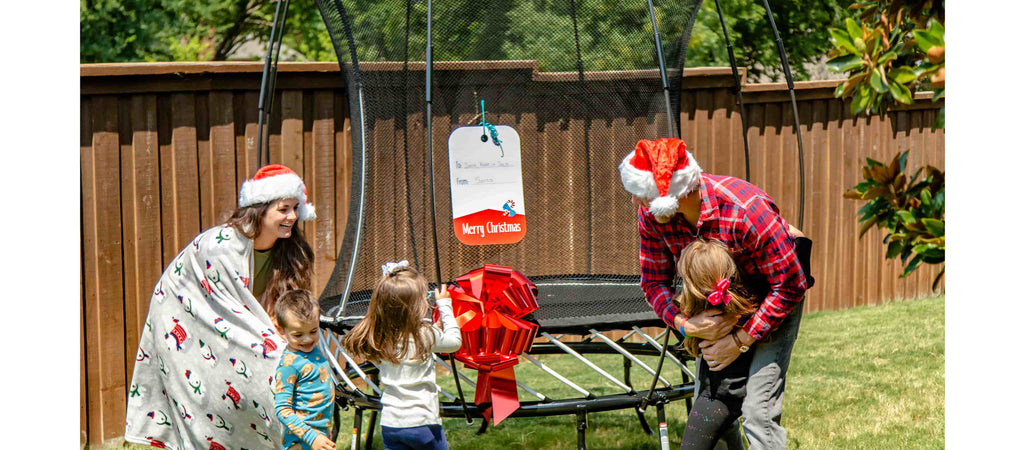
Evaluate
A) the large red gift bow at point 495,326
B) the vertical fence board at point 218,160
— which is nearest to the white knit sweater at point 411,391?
the large red gift bow at point 495,326

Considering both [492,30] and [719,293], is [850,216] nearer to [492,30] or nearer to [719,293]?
[492,30]

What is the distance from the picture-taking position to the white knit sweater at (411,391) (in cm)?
301

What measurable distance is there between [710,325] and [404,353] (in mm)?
921

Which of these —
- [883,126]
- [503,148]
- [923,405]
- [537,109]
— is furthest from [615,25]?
[883,126]

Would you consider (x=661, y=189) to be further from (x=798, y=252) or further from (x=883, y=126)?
(x=883, y=126)

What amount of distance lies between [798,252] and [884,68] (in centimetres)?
66

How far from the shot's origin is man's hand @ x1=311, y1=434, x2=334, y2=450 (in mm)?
2980

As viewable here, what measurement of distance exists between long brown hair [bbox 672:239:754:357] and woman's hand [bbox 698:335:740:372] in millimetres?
97

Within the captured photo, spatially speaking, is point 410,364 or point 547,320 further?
point 547,320

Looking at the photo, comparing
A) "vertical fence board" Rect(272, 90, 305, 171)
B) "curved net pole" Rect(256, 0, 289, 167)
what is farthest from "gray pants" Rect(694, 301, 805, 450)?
"vertical fence board" Rect(272, 90, 305, 171)

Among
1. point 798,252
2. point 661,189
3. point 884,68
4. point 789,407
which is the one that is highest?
point 884,68

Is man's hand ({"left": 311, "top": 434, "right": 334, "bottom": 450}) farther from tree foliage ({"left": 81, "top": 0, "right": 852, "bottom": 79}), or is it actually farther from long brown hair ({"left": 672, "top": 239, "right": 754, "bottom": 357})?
tree foliage ({"left": 81, "top": 0, "right": 852, "bottom": 79})

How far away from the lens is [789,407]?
16.1ft

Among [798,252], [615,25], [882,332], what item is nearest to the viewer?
[798,252]
